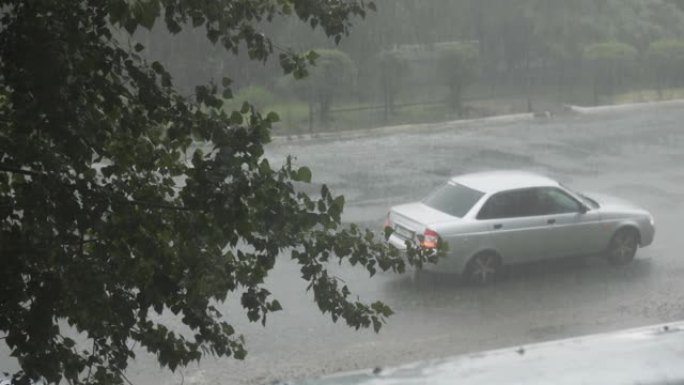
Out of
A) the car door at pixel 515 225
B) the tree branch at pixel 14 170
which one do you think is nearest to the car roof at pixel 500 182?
the car door at pixel 515 225

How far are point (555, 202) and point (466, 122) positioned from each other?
1077cm

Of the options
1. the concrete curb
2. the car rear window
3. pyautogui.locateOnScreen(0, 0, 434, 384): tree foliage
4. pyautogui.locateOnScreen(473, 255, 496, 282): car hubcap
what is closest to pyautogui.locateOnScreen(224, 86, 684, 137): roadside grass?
→ the concrete curb

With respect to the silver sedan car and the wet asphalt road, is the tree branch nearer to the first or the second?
the wet asphalt road

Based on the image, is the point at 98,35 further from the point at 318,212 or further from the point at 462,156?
the point at 462,156

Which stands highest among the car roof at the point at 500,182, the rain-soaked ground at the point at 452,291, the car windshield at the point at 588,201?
the car roof at the point at 500,182

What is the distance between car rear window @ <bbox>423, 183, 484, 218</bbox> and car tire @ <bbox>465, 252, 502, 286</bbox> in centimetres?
52

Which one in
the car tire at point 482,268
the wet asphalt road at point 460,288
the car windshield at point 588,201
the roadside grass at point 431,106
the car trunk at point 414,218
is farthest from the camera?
the roadside grass at point 431,106

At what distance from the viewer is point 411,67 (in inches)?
1021

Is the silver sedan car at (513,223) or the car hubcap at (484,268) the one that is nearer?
the silver sedan car at (513,223)

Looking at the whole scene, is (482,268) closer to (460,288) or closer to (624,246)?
(460,288)

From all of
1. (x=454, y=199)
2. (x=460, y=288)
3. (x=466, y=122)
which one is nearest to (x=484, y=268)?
(x=460, y=288)

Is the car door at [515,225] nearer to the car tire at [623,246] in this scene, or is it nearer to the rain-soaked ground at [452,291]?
the rain-soaked ground at [452,291]

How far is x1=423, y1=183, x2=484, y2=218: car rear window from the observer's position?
1178 cm

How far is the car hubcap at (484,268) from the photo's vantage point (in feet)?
38.1
